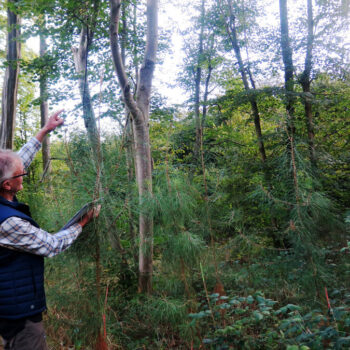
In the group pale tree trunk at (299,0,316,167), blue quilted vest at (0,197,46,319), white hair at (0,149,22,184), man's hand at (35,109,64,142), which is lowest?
blue quilted vest at (0,197,46,319)

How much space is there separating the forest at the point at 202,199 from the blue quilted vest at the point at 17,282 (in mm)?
589

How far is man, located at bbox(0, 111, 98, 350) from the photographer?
5.13ft

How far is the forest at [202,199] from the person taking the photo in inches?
93.5

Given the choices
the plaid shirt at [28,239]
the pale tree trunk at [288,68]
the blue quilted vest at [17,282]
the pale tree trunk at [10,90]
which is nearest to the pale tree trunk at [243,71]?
the pale tree trunk at [288,68]

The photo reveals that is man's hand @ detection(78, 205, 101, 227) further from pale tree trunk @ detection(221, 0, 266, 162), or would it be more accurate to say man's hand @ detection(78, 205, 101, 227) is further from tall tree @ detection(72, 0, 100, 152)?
pale tree trunk @ detection(221, 0, 266, 162)

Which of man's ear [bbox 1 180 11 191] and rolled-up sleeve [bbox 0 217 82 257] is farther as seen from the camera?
man's ear [bbox 1 180 11 191]

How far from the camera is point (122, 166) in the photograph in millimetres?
2451

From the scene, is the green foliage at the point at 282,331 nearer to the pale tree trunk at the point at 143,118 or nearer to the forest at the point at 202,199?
the forest at the point at 202,199

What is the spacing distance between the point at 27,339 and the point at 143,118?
2750 mm

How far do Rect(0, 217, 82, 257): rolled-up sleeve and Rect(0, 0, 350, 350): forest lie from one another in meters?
0.53

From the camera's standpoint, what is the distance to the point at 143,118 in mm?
3740

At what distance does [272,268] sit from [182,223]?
187cm

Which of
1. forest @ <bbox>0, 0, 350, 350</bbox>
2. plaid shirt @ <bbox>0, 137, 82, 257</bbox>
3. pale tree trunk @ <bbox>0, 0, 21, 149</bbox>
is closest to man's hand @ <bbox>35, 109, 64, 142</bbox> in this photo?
forest @ <bbox>0, 0, 350, 350</bbox>

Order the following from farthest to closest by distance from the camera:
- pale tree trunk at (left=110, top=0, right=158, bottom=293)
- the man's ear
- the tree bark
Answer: the tree bark
pale tree trunk at (left=110, top=0, right=158, bottom=293)
the man's ear
